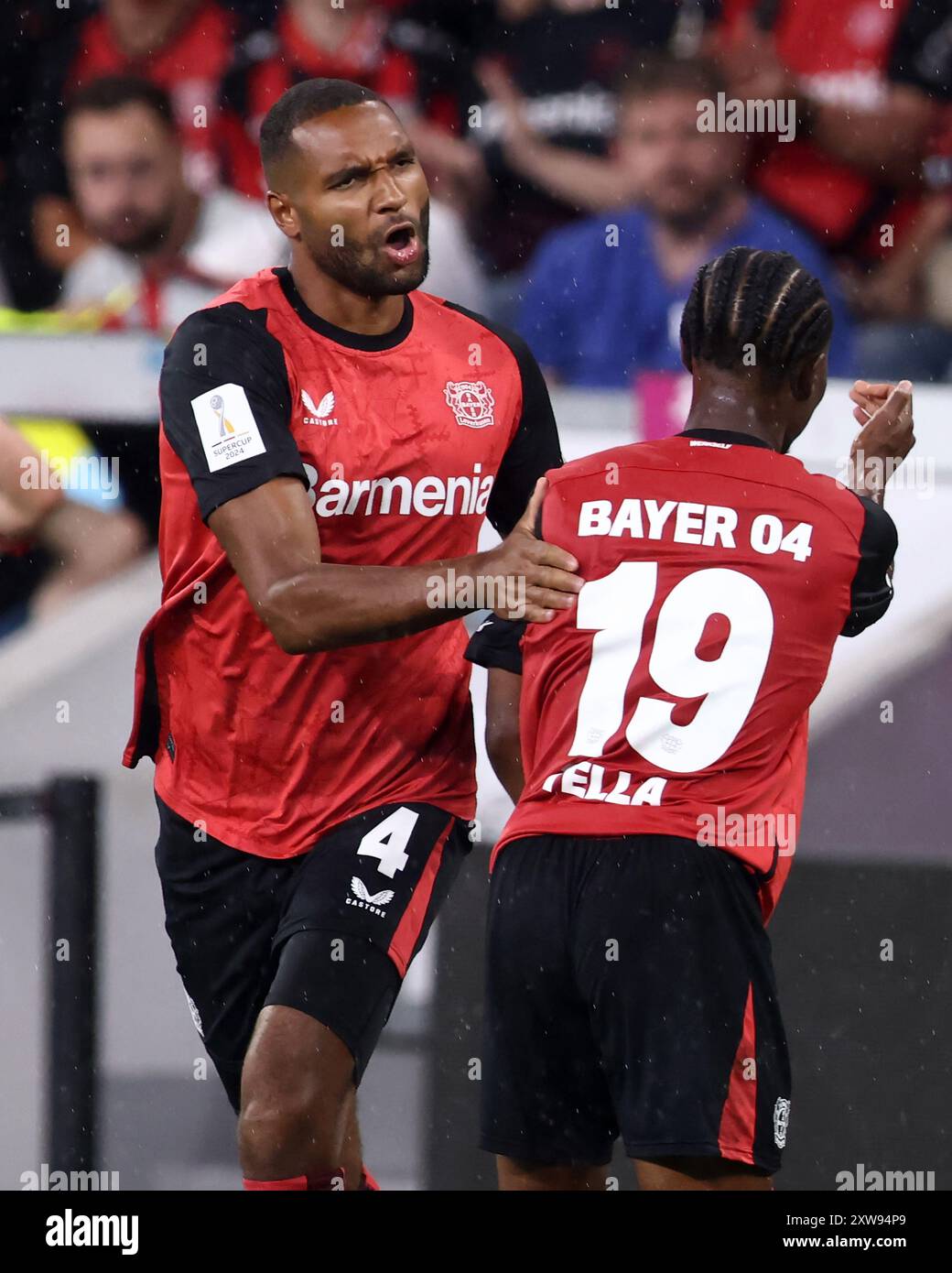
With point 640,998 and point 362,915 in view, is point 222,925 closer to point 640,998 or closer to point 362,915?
point 362,915

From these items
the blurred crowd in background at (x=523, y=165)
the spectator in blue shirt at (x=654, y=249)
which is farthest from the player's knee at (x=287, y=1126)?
the spectator in blue shirt at (x=654, y=249)

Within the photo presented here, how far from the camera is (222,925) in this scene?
8.86 ft

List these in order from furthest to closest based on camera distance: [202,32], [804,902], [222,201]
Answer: [202,32] < [222,201] < [804,902]

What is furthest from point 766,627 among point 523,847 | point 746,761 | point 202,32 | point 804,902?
point 202,32

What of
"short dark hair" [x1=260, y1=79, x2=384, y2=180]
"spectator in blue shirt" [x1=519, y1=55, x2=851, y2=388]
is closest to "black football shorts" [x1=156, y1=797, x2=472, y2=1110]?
"short dark hair" [x1=260, y1=79, x2=384, y2=180]

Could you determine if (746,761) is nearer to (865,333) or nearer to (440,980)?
(440,980)

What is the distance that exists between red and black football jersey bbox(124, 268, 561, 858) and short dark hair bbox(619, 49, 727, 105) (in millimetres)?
2234

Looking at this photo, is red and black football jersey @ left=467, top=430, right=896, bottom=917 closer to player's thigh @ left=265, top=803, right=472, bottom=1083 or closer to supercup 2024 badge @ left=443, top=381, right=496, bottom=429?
player's thigh @ left=265, top=803, right=472, bottom=1083

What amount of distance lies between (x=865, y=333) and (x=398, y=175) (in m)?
2.36

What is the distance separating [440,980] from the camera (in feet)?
12.3

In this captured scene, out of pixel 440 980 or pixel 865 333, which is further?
pixel 865 333

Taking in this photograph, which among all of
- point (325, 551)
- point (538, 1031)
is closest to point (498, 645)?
point (325, 551)

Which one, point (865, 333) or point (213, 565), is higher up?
point (865, 333)

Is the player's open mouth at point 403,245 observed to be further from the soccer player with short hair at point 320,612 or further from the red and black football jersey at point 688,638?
the red and black football jersey at point 688,638
